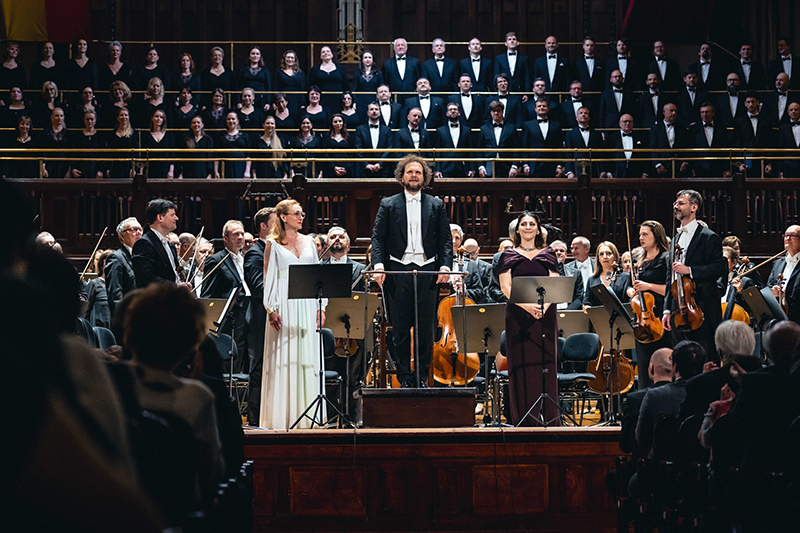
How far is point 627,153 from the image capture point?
29.1 ft

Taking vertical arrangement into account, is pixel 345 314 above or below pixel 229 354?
above

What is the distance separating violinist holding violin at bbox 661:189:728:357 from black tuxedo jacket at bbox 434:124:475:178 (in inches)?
139

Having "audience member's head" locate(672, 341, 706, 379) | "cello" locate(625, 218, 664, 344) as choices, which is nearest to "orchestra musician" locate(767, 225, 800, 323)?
"cello" locate(625, 218, 664, 344)

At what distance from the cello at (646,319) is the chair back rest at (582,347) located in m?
0.54

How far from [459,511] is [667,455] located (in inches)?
61.0

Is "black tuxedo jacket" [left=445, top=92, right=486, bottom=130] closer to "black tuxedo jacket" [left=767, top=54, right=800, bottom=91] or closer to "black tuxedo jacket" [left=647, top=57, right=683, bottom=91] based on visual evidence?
"black tuxedo jacket" [left=647, top=57, right=683, bottom=91]

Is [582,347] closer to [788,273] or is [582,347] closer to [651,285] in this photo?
[651,285]

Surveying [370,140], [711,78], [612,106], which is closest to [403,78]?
[370,140]

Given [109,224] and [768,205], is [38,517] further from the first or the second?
[768,205]

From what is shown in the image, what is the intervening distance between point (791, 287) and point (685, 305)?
143cm

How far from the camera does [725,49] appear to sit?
11977 millimetres

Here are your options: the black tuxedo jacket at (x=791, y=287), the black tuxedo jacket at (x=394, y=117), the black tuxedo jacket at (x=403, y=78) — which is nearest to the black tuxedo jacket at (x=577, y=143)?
the black tuxedo jacket at (x=394, y=117)

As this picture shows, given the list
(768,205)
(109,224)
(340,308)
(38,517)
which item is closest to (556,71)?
(768,205)

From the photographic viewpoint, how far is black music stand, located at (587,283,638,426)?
4812 mm
